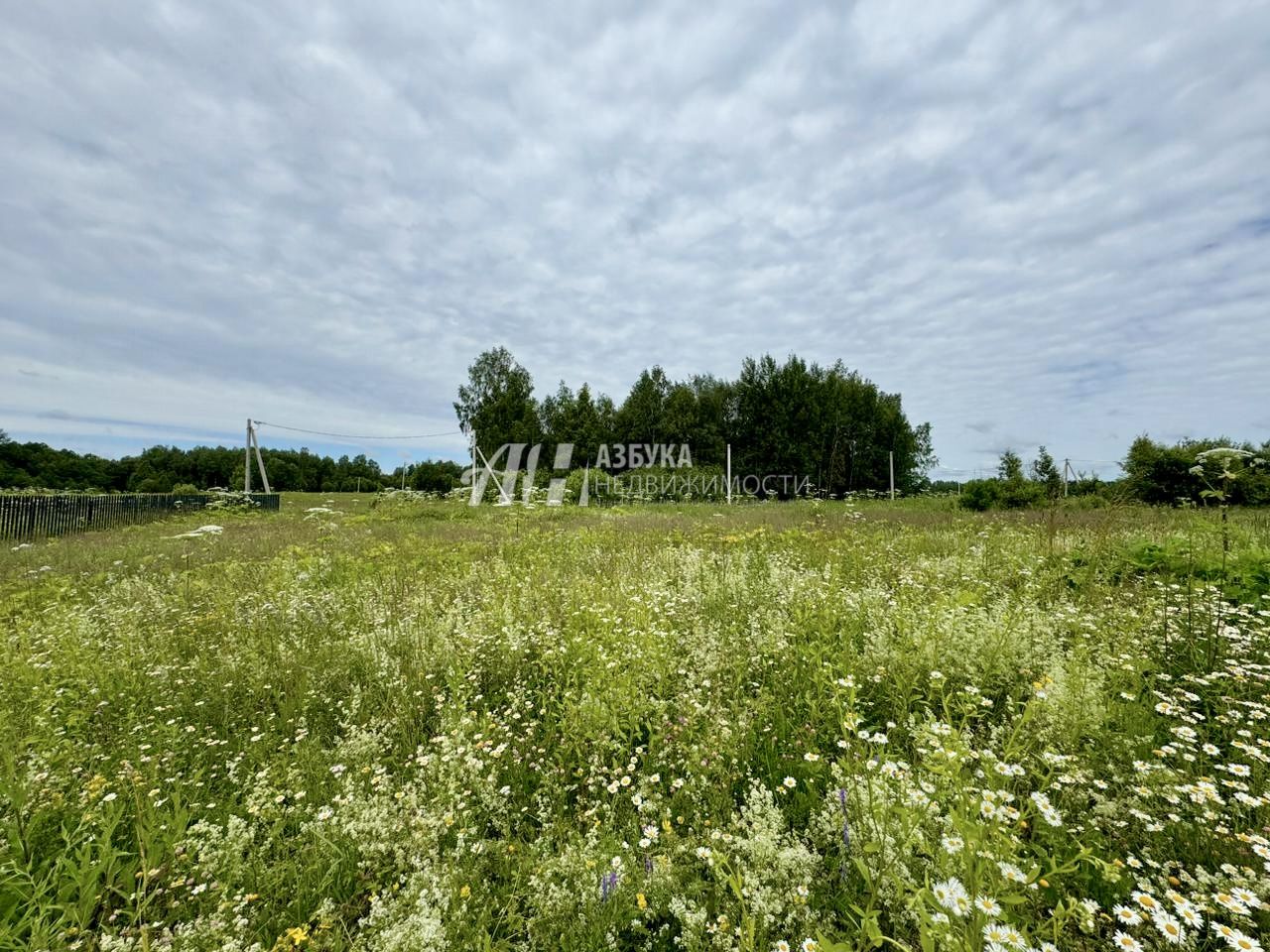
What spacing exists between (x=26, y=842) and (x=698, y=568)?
17.3 ft

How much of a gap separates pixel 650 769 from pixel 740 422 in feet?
117

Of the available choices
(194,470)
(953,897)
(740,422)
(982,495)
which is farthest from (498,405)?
(194,470)

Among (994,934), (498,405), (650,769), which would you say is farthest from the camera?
(498,405)

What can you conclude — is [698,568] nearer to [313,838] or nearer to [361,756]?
[361,756]

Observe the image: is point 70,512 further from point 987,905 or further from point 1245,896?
point 1245,896

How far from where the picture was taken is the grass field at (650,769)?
172 centimetres

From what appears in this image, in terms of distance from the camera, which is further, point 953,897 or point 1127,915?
point 1127,915

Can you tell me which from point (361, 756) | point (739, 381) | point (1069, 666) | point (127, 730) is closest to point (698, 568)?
point (1069, 666)

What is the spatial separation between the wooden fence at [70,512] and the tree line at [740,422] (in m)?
17.7

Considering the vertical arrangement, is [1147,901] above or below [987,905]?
below

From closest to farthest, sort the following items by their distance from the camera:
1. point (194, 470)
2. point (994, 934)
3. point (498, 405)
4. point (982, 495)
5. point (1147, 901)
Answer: point (994, 934)
point (1147, 901)
point (982, 495)
point (498, 405)
point (194, 470)

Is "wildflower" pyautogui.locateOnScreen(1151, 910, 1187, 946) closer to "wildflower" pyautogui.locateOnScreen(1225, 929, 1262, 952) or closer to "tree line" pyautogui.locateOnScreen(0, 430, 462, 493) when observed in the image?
"wildflower" pyautogui.locateOnScreen(1225, 929, 1262, 952)

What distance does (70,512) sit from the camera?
16797 mm

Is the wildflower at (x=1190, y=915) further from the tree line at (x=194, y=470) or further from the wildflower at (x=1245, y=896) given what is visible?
the tree line at (x=194, y=470)
